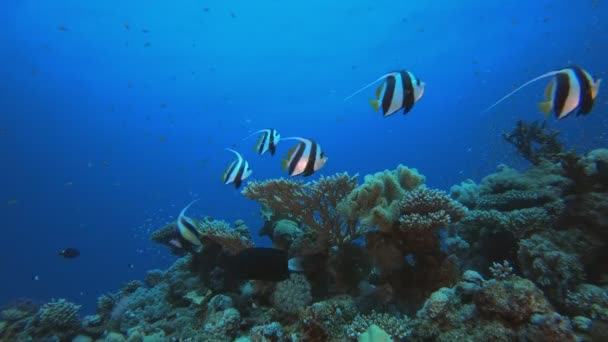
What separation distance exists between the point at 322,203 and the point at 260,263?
4.34ft

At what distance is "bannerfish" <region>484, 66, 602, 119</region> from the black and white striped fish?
2.66m

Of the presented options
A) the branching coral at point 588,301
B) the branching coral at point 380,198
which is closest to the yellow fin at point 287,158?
the branching coral at point 380,198

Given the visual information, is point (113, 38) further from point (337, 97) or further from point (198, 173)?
point (198, 173)

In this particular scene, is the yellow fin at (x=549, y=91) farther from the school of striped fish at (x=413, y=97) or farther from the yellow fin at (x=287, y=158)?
the yellow fin at (x=287, y=158)

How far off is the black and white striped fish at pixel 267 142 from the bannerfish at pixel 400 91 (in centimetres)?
187

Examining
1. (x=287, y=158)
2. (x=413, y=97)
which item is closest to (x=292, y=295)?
(x=287, y=158)

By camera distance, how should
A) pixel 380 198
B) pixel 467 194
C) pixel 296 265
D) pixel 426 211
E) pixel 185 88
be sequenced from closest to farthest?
pixel 426 211 < pixel 380 198 < pixel 296 265 < pixel 467 194 < pixel 185 88

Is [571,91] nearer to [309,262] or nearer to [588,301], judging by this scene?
[588,301]

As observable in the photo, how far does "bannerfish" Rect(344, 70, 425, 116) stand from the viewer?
107 inches

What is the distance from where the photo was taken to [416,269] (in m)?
4.19

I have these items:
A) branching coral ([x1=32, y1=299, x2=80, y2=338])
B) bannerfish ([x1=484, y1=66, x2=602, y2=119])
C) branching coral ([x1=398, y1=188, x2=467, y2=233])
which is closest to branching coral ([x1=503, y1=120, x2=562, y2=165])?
branching coral ([x1=398, y1=188, x2=467, y2=233])

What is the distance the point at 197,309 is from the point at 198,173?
99.5 m

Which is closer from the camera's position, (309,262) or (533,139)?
(309,262)

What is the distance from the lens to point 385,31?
39.1m
